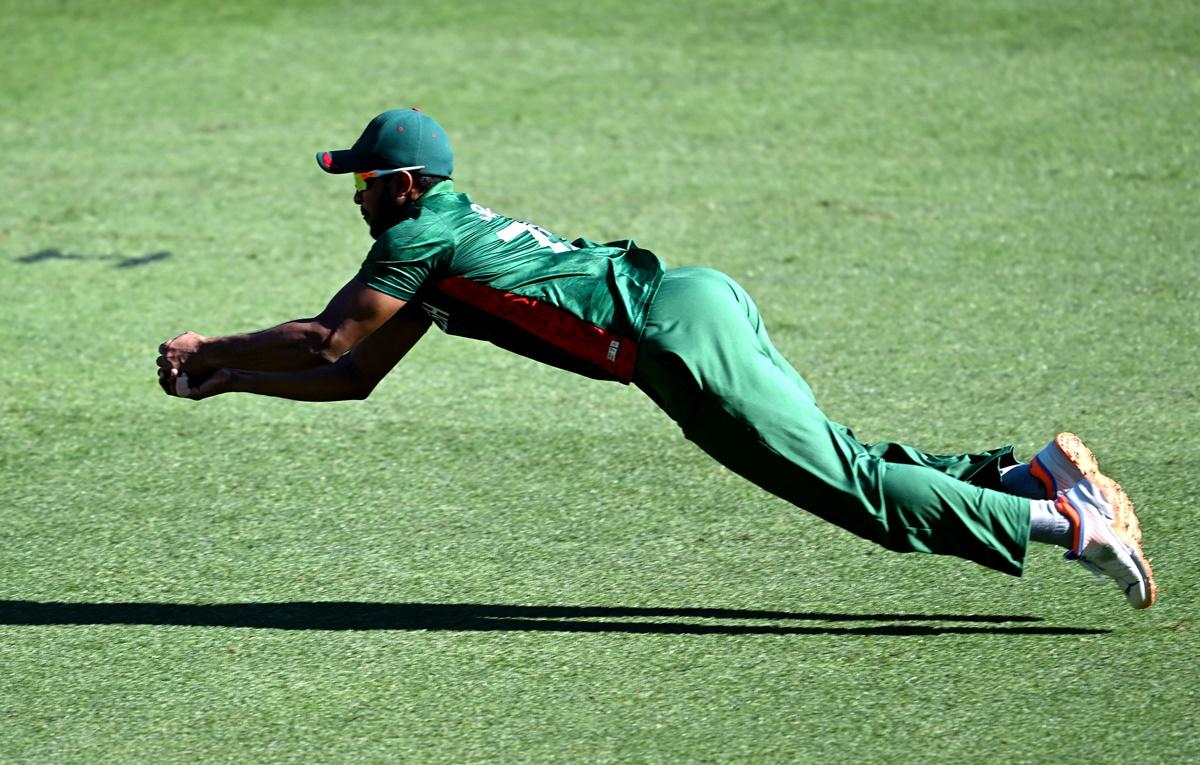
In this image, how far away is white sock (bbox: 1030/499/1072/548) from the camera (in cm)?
424

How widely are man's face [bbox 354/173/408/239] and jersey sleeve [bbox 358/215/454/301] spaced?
15cm

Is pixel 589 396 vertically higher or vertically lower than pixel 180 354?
lower

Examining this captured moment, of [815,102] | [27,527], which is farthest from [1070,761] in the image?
[815,102]

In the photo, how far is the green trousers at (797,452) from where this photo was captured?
417 centimetres

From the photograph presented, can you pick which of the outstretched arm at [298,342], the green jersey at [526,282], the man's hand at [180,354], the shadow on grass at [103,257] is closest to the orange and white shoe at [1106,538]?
the green jersey at [526,282]

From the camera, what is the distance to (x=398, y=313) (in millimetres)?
4695

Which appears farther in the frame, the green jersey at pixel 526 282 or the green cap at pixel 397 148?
the green cap at pixel 397 148

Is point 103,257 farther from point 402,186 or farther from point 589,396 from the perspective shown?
point 402,186

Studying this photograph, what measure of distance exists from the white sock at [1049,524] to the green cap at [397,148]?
192 centimetres

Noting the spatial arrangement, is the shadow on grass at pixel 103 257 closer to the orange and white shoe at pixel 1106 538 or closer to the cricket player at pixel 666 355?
the cricket player at pixel 666 355

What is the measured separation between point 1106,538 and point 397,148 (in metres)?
2.30

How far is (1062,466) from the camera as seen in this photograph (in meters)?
4.40

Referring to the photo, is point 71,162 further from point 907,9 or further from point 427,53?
point 907,9

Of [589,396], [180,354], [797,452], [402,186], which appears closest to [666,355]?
[797,452]
